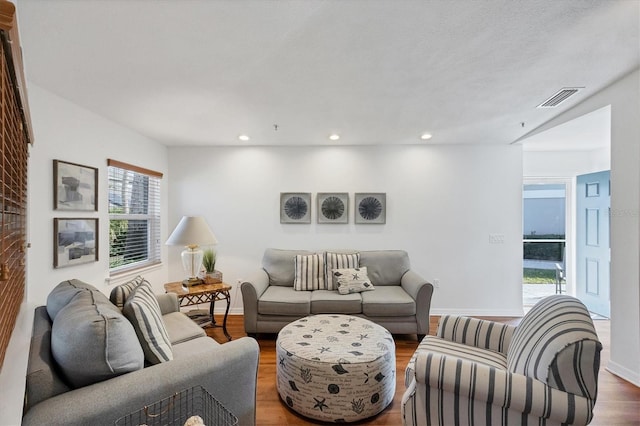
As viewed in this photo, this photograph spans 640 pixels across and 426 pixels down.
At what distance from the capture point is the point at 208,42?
1.69 metres

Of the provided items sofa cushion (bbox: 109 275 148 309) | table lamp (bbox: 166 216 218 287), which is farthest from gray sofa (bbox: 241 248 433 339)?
sofa cushion (bbox: 109 275 148 309)

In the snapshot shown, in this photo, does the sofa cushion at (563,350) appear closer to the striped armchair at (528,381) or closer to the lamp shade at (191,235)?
the striped armchair at (528,381)

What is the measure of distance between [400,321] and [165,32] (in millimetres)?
3096

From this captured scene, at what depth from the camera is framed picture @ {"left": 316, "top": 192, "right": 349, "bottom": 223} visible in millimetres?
3979

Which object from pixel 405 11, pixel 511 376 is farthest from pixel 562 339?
Result: pixel 405 11

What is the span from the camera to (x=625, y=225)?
230 centimetres

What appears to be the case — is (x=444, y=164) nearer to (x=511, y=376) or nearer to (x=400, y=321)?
(x=400, y=321)

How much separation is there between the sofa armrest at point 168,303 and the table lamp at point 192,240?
0.46 m

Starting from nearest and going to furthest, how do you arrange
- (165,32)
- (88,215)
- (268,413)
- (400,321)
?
(165,32) < (268,413) < (88,215) < (400,321)

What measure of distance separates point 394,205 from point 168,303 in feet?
9.54

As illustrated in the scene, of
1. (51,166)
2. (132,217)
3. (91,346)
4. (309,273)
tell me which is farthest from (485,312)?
(51,166)

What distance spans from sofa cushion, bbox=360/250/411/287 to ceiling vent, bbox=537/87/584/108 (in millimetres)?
2114

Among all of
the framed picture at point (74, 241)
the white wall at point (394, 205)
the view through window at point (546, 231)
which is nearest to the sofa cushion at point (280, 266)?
the white wall at point (394, 205)

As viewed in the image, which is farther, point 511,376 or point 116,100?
point 116,100
